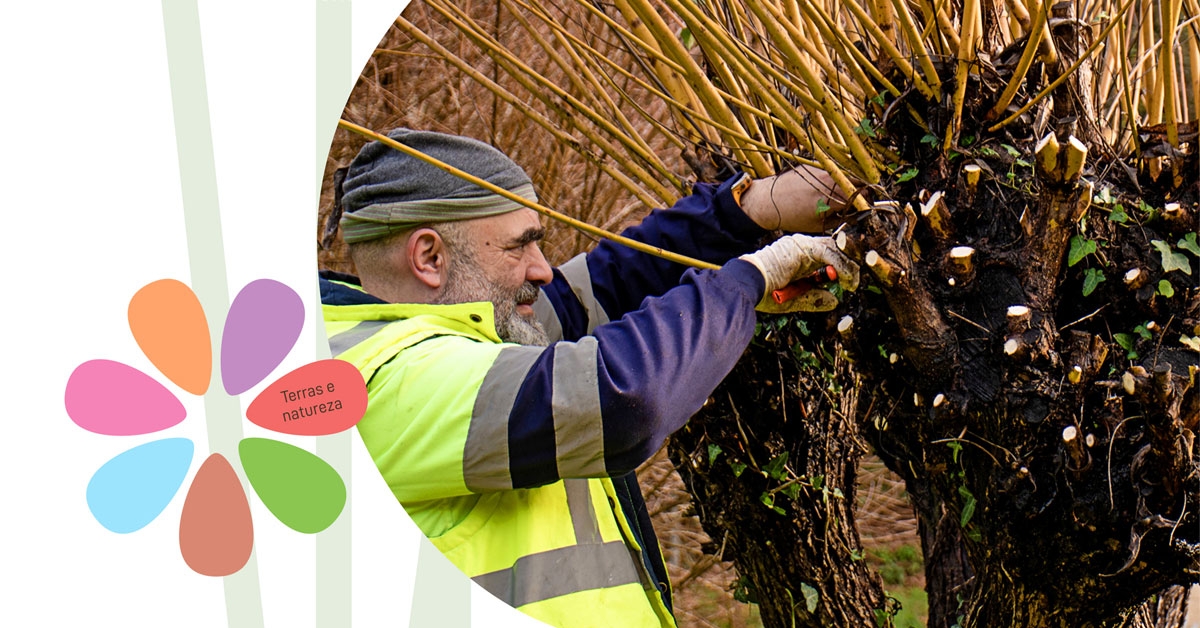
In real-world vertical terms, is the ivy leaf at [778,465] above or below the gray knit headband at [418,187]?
below

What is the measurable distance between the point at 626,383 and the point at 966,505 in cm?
56

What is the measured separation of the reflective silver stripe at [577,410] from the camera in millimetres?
1239

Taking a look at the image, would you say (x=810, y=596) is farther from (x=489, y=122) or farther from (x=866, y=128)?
(x=489, y=122)

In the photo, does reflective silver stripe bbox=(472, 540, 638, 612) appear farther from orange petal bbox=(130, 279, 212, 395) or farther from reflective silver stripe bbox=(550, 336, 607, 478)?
orange petal bbox=(130, 279, 212, 395)

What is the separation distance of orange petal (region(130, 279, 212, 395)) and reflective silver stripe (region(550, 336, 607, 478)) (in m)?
0.43

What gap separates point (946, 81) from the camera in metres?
1.29

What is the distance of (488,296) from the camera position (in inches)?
63.4

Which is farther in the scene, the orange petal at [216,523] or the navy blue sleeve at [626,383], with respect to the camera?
the navy blue sleeve at [626,383]

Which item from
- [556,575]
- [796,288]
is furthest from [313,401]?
[796,288]

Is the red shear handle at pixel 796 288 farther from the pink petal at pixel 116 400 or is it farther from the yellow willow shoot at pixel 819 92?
the pink petal at pixel 116 400

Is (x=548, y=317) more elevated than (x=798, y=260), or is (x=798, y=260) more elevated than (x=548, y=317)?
(x=798, y=260)

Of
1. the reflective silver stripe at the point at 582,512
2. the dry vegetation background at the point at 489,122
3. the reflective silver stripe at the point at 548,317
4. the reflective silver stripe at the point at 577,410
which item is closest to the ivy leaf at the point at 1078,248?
the reflective silver stripe at the point at 577,410

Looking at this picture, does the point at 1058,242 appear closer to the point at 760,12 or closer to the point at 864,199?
the point at 864,199

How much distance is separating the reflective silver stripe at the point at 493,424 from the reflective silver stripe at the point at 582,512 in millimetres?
192
